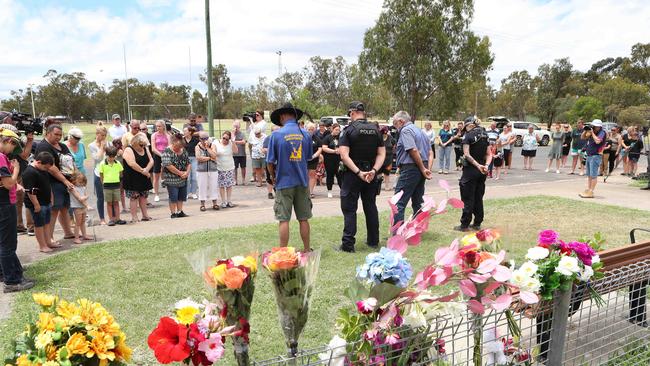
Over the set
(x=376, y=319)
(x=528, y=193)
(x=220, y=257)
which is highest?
(x=220, y=257)

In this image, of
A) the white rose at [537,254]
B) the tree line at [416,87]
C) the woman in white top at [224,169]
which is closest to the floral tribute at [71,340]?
the white rose at [537,254]

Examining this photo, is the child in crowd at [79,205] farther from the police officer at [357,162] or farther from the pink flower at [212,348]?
the pink flower at [212,348]

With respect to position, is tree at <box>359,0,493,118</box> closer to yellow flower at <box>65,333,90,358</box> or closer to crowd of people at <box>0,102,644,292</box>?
crowd of people at <box>0,102,644,292</box>

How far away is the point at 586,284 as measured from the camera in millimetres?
2643

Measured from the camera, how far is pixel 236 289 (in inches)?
65.3

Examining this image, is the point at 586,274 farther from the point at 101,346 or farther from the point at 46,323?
the point at 46,323

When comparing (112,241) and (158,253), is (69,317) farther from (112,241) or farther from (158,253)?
(112,241)

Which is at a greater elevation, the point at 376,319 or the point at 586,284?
the point at 376,319

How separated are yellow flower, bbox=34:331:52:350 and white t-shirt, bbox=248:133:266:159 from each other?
35.5 ft

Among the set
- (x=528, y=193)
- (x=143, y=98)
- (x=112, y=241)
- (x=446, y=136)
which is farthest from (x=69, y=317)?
(x=143, y=98)

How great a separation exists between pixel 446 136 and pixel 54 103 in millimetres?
70478

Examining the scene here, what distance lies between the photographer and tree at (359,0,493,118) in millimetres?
31500

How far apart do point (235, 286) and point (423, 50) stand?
32.6 m

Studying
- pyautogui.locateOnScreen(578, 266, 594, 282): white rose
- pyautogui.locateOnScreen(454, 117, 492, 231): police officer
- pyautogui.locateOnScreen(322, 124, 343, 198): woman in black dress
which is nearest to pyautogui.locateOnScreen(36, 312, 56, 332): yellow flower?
pyautogui.locateOnScreen(578, 266, 594, 282): white rose
